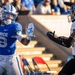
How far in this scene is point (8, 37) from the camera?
602 cm

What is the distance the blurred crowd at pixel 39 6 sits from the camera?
1323cm

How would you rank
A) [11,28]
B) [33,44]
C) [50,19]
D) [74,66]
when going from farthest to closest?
[50,19] → [33,44] → [74,66] → [11,28]

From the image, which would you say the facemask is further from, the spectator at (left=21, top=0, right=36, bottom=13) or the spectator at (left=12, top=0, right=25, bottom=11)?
the spectator at (left=21, top=0, right=36, bottom=13)

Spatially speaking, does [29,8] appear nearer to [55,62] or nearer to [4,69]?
[55,62]

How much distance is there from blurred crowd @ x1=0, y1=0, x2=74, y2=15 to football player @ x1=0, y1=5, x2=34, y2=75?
6.73 m

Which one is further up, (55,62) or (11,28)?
(11,28)

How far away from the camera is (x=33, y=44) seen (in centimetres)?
1209

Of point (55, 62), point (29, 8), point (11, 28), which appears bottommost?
point (55, 62)

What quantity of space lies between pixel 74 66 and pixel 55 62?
14.6ft

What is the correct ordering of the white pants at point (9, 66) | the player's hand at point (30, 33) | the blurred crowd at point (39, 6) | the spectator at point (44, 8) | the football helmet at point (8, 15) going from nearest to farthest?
the player's hand at point (30, 33), the white pants at point (9, 66), the football helmet at point (8, 15), the blurred crowd at point (39, 6), the spectator at point (44, 8)

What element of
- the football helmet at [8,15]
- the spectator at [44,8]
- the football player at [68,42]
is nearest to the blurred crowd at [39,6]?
the spectator at [44,8]

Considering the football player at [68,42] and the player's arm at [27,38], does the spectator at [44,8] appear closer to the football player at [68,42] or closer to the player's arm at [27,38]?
the football player at [68,42]

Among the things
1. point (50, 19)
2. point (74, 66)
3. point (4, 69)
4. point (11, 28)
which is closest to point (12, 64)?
point (4, 69)

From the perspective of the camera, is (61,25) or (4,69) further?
Result: (61,25)
